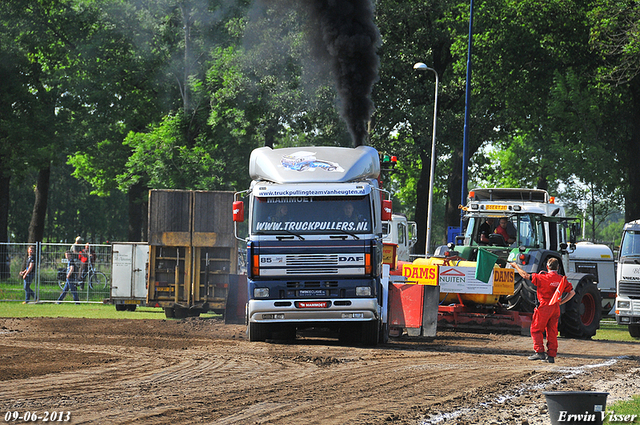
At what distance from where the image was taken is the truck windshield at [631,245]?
67.7ft

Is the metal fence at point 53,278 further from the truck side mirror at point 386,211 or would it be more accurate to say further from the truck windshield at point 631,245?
the truck windshield at point 631,245

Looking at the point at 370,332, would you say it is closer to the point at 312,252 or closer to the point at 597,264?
the point at 312,252

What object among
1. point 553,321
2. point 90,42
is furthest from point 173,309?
point 90,42

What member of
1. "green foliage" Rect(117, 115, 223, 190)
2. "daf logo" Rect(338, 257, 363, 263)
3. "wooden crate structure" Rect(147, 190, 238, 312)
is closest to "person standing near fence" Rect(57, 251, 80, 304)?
"wooden crate structure" Rect(147, 190, 238, 312)

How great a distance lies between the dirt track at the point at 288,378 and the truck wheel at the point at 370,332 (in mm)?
333

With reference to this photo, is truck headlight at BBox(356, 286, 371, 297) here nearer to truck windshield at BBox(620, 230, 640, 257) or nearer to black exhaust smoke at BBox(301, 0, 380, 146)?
black exhaust smoke at BBox(301, 0, 380, 146)

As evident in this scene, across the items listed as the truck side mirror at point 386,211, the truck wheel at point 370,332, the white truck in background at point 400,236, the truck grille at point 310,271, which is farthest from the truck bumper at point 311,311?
the white truck in background at point 400,236

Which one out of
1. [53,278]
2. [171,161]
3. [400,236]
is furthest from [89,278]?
[400,236]

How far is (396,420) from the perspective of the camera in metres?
8.41

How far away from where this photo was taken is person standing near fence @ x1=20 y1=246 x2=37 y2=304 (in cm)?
2798

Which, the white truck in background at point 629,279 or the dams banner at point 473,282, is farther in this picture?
the white truck in background at point 629,279

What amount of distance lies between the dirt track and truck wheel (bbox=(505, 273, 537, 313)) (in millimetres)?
1166

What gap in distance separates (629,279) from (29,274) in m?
18.6

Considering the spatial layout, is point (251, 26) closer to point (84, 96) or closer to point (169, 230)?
point (84, 96)
